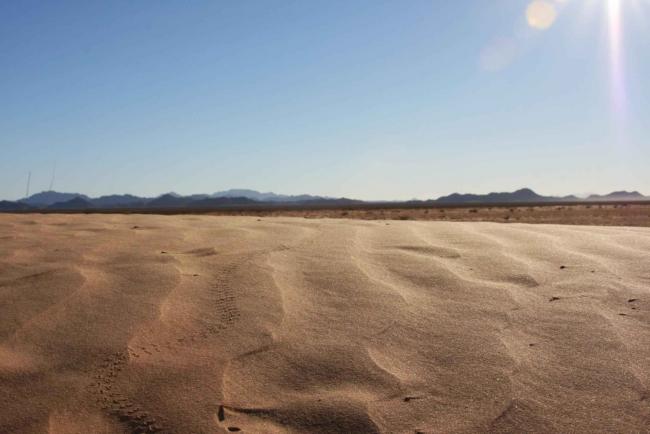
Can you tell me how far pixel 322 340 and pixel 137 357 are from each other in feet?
1.98

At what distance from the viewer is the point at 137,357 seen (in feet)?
5.13

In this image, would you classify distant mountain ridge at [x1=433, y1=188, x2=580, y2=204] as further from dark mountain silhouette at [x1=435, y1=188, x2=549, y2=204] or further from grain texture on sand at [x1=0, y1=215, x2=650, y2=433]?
grain texture on sand at [x1=0, y1=215, x2=650, y2=433]

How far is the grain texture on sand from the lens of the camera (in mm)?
1298

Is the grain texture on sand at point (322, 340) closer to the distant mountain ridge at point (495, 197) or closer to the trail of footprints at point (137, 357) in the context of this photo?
the trail of footprints at point (137, 357)

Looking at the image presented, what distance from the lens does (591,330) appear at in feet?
5.72

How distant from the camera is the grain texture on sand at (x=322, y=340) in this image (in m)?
1.30

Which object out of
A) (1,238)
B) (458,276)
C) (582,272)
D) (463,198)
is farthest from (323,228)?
(463,198)

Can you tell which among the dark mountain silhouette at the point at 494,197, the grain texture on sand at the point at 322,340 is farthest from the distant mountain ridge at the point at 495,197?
the grain texture on sand at the point at 322,340

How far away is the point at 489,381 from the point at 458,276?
95 centimetres

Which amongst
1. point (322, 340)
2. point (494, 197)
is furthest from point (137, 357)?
point (494, 197)

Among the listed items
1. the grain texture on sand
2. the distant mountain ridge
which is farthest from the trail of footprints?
the distant mountain ridge

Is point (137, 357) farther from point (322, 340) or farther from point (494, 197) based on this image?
point (494, 197)

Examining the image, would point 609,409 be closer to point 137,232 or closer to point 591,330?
point 591,330

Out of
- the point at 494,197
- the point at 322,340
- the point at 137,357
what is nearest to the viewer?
the point at 137,357
